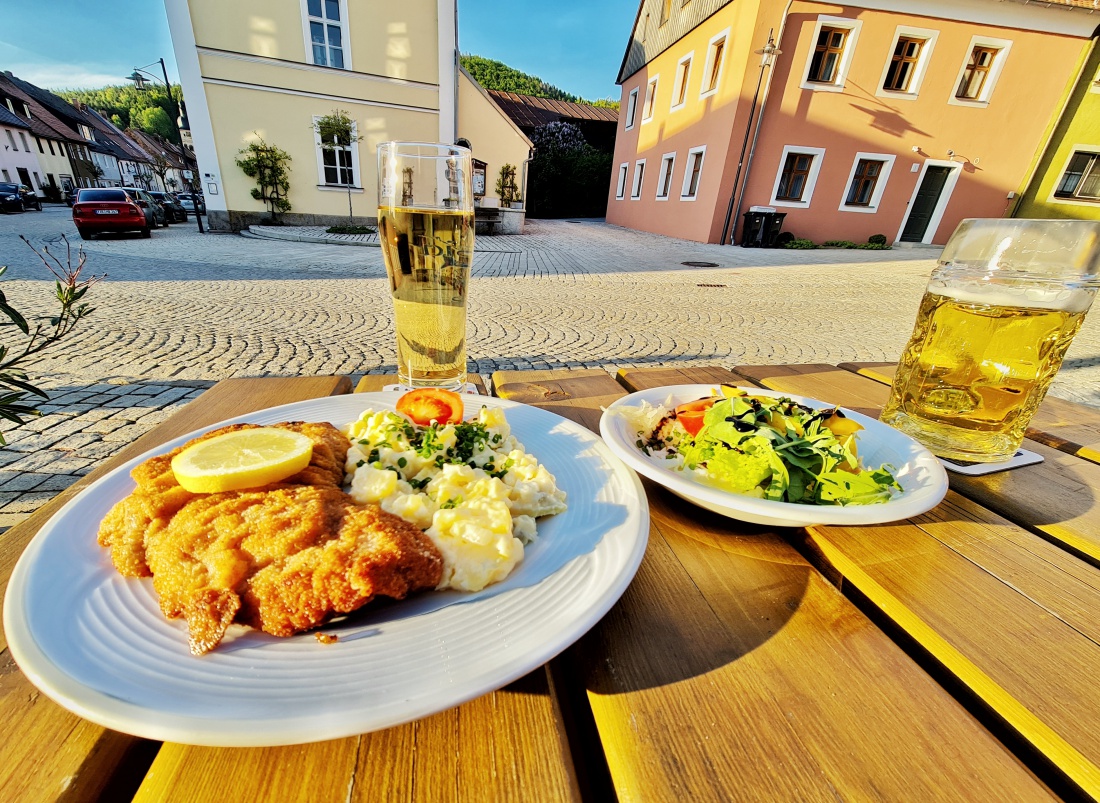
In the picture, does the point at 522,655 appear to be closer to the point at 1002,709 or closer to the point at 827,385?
the point at 1002,709

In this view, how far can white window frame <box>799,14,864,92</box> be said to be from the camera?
44.4 ft

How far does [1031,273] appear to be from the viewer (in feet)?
3.75

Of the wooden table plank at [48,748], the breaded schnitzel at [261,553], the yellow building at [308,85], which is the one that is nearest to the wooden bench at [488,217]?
the yellow building at [308,85]

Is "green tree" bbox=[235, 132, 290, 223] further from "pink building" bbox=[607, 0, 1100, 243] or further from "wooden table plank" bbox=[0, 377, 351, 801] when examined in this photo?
"wooden table plank" bbox=[0, 377, 351, 801]

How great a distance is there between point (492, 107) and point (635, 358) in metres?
20.6

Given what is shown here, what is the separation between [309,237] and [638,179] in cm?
1506

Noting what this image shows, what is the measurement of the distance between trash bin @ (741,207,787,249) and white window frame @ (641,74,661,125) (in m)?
8.37

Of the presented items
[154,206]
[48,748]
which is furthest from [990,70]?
[154,206]

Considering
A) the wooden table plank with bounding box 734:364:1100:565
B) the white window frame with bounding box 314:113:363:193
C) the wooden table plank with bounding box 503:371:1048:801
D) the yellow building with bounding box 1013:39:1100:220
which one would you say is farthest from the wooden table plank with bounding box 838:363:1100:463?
the yellow building with bounding box 1013:39:1100:220

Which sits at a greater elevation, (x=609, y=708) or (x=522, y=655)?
(x=522, y=655)

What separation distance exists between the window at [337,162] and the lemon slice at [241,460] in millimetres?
17053

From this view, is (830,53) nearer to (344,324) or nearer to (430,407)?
(344,324)

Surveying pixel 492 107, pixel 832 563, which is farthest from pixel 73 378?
pixel 492 107

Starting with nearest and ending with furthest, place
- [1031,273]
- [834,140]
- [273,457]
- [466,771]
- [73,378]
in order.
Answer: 1. [466,771]
2. [273,457]
3. [1031,273]
4. [73,378]
5. [834,140]
